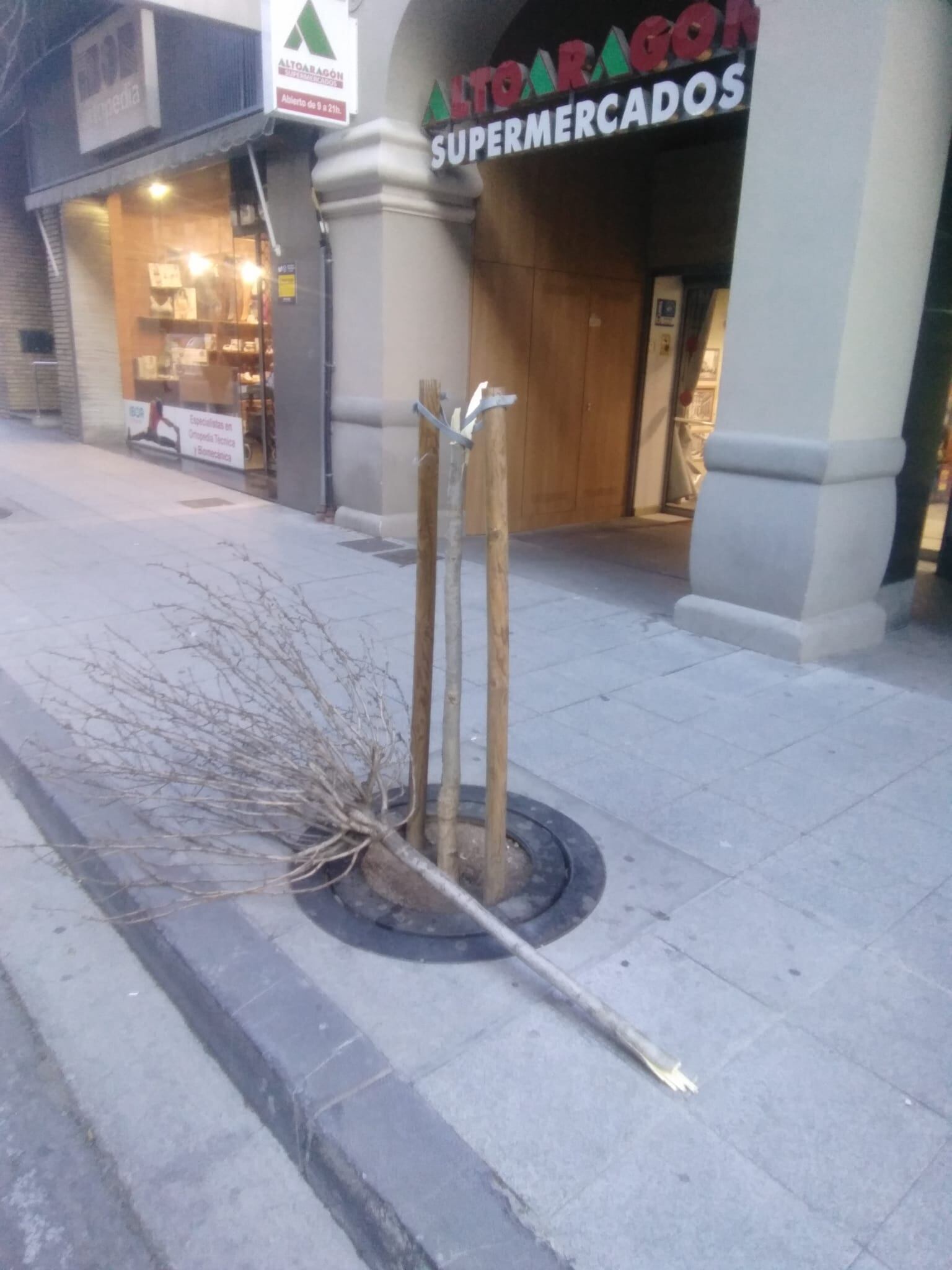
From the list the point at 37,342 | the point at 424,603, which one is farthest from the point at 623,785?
the point at 37,342

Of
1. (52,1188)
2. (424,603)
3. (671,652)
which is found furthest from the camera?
(671,652)

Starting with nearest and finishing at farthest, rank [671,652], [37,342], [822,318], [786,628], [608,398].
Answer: [822,318] → [786,628] → [671,652] → [608,398] → [37,342]

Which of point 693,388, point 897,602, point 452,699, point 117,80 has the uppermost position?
point 117,80

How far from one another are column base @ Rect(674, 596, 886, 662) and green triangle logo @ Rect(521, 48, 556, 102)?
12.6ft

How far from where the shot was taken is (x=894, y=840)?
141 inches

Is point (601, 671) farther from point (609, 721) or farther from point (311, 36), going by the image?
point (311, 36)

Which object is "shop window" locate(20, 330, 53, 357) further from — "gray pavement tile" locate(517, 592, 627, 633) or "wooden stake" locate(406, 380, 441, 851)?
"wooden stake" locate(406, 380, 441, 851)

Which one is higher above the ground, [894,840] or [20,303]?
[20,303]

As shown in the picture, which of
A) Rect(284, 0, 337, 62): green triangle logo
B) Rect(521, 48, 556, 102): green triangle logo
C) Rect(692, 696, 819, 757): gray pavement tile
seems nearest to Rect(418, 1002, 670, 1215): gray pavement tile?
Rect(692, 696, 819, 757): gray pavement tile

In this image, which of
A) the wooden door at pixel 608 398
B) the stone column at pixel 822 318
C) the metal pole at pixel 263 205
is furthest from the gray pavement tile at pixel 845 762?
the metal pole at pixel 263 205

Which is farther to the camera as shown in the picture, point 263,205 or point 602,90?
point 263,205

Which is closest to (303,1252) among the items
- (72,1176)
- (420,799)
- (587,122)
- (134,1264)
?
(134,1264)

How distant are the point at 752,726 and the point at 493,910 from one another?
2.16 meters

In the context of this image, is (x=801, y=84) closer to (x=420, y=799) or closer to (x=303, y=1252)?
(x=420, y=799)
